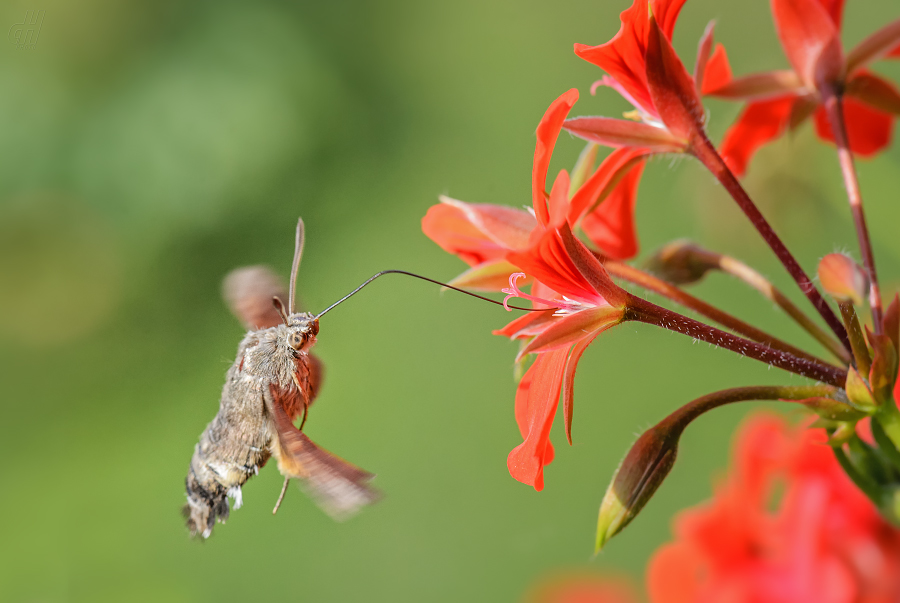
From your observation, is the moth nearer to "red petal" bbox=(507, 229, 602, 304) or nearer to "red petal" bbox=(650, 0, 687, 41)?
"red petal" bbox=(507, 229, 602, 304)

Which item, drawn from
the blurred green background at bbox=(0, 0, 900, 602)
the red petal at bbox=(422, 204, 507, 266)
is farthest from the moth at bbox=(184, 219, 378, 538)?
the blurred green background at bbox=(0, 0, 900, 602)

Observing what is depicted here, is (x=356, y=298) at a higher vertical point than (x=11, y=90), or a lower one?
lower

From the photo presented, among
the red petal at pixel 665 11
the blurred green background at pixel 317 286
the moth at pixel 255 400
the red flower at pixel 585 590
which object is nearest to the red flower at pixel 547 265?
the red petal at pixel 665 11

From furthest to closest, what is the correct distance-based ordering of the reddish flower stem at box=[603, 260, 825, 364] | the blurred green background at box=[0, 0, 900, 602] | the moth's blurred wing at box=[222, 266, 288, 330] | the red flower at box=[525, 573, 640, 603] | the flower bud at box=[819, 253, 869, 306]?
the blurred green background at box=[0, 0, 900, 602], the red flower at box=[525, 573, 640, 603], the moth's blurred wing at box=[222, 266, 288, 330], the reddish flower stem at box=[603, 260, 825, 364], the flower bud at box=[819, 253, 869, 306]

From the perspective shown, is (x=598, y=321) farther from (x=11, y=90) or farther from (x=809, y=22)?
(x=11, y=90)

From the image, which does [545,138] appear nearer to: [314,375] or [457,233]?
[457,233]

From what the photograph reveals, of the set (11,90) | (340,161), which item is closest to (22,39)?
(11,90)

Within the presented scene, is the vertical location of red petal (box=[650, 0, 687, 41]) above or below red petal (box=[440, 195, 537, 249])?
above

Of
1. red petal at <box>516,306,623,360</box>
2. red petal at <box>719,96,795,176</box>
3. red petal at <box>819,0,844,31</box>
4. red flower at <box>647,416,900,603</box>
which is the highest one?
red petal at <box>819,0,844,31</box>
